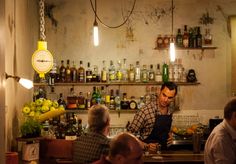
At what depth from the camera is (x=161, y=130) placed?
5145 millimetres

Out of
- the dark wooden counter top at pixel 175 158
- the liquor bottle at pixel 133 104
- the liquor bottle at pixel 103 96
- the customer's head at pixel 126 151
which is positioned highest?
the liquor bottle at pixel 103 96

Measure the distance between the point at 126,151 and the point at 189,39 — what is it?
4727 millimetres

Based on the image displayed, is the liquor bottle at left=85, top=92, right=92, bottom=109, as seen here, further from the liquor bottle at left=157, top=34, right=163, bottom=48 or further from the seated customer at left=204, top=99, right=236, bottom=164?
the seated customer at left=204, top=99, right=236, bottom=164

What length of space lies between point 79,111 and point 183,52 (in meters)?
2.06

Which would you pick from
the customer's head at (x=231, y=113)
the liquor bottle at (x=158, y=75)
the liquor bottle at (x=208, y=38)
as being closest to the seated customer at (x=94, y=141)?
the customer's head at (x=231, y=113)

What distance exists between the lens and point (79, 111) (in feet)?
22.3

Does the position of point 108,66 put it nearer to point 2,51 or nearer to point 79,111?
point 79,111

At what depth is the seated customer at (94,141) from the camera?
10.3ft

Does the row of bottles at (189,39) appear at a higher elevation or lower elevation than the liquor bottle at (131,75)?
higher

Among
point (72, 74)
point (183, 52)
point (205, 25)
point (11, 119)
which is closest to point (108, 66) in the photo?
point (72, 74)

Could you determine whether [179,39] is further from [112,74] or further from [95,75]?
[95,75]

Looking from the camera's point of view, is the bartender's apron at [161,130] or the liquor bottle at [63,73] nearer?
the bartender's apron at [161,130]

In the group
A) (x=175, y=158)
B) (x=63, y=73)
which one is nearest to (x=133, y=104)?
(x=63, y=73)

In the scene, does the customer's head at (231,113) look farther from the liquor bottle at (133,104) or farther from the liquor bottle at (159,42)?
the liquor bottle at (159,42)
